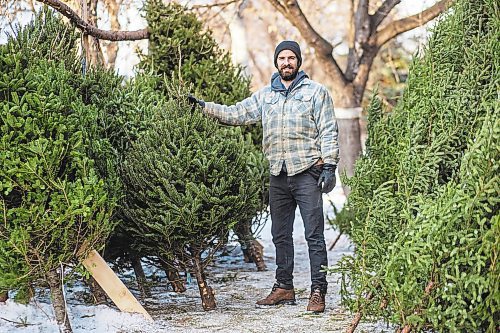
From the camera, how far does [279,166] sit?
5.53 metres

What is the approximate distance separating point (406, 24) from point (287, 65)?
18.5 feet

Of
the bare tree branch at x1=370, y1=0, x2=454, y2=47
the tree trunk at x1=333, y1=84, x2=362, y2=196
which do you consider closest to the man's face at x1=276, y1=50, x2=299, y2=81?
the bare tree branch at x1=370, y1=0, x2=454, y2=47

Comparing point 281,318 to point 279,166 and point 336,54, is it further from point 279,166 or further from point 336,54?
point 336,54

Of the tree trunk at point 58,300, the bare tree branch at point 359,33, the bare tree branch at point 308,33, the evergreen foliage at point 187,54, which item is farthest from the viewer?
the bare tree branch at point 359,33

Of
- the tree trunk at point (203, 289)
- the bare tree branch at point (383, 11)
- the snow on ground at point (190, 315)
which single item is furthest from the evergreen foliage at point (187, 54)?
the bare tree branch at point (383, 11)

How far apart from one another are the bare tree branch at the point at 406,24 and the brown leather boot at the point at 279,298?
5.66 m

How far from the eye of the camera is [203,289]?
5.46 metres

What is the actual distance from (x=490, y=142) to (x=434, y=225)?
0.52 meters

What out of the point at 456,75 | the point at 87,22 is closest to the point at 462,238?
the point at 456,75

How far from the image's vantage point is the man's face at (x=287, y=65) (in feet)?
18.1

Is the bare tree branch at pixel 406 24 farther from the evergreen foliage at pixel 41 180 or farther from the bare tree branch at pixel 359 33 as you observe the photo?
the evergreen foliage at pixel 41 180

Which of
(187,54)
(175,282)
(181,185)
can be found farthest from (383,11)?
(181,185)

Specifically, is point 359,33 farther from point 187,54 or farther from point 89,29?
point 89,29

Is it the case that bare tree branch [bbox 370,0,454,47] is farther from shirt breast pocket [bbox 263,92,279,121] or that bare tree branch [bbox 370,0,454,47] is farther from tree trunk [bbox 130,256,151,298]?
tree trunk [bbox 130,256,151,298]
